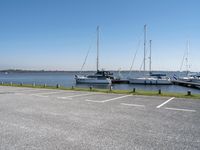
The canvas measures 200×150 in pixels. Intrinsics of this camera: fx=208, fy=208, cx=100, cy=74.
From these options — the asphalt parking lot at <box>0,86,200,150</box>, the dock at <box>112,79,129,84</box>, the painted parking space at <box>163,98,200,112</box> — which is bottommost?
the dock at <box>112,79,129,84</box>

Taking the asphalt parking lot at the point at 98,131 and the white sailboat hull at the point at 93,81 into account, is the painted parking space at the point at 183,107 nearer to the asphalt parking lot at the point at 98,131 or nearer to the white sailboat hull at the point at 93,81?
the asphalt parking lot at the point at 98,131

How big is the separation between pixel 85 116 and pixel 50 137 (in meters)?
2.87

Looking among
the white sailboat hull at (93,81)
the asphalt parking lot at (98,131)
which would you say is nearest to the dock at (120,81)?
the white sailboat hull at (93,81)

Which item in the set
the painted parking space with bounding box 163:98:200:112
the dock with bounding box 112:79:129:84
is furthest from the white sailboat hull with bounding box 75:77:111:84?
the painted parking space with bounding box 163:98:200:112

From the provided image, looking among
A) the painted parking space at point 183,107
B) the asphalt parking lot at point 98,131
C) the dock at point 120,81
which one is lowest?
the dock at point 120,81

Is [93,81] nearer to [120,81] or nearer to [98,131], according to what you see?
[120,81]

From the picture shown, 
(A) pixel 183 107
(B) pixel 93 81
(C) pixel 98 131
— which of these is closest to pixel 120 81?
(B) pixel 93 81

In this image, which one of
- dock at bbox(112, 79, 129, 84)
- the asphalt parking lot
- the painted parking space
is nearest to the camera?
the asphalt parking lot

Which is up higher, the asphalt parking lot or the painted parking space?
the asphalt parking lot

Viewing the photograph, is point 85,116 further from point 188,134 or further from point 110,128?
point 188,134

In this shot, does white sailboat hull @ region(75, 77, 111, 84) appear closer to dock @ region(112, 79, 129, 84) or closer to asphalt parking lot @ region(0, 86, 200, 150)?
dock @ region(112, 79, 129, 84)

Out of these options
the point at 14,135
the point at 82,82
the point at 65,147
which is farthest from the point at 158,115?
the point at 82,82

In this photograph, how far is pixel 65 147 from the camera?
192 inches

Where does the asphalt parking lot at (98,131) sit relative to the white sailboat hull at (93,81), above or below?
above
